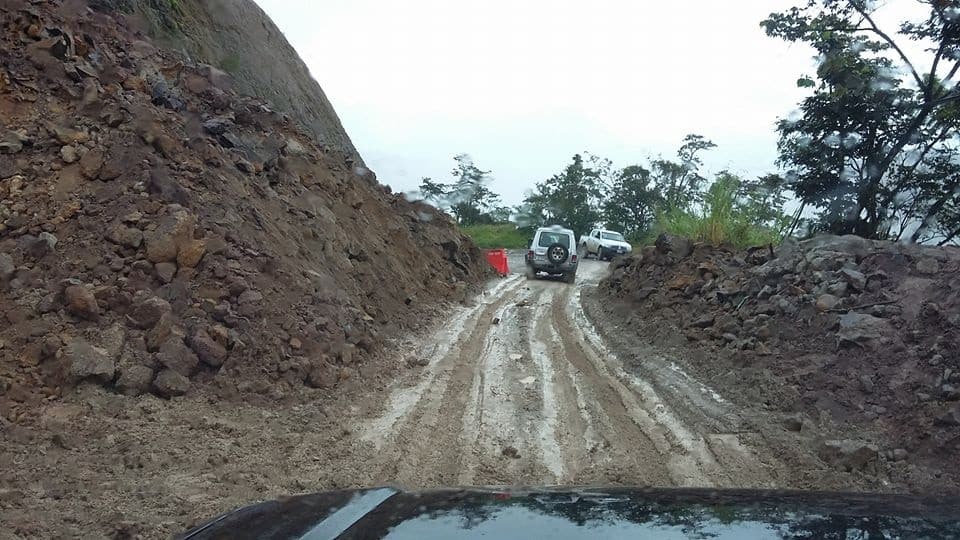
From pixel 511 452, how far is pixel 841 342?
3980 millimetres

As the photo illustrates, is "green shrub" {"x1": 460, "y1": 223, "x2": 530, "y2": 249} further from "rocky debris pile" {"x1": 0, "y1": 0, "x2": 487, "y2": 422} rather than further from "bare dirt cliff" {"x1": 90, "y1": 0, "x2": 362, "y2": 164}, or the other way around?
"rocky debris pile" {"x1": 0, "y1": 0, "x2": 487, "y2": 422}

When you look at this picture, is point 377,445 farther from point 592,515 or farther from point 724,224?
point 724,224

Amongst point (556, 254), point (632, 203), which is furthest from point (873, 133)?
point (632, 203)

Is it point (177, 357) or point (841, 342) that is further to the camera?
point (841, 342)

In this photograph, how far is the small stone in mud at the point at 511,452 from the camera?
5.46 m

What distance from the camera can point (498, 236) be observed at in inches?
1703

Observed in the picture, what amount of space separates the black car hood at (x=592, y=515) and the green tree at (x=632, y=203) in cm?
4036

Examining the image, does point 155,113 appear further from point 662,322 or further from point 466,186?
point 466,186

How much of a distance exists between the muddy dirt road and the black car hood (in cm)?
248

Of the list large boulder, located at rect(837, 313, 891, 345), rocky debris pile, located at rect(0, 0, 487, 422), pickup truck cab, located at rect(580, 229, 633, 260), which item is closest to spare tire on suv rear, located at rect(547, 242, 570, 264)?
rocky debris pile, located at rect(0, 0, 487, 422)

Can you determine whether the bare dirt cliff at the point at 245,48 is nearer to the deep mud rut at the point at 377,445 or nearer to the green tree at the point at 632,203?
the deep mud rut at the point at 377,445

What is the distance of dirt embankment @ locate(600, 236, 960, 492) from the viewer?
17.9 ft

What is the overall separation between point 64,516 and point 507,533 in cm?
317

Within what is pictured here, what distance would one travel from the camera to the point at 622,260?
17297 mm
